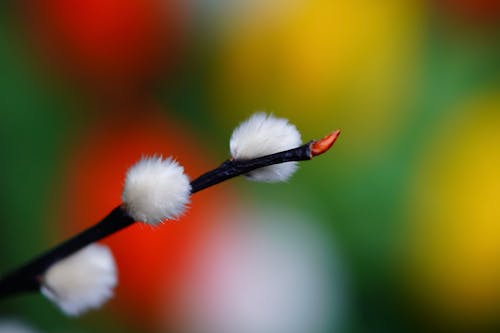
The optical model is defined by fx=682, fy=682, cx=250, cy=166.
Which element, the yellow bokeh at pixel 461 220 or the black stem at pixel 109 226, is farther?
the yellow bokeh at pixel 461 220

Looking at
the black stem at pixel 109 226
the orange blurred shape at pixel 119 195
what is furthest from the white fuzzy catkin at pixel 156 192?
the orange blurred shape at pixel 119 195

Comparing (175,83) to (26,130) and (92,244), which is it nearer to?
(26,130)

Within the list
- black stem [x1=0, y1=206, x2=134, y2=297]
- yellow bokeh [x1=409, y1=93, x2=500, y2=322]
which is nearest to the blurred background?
yellow bokeh [x1=409, y1=93, x2=500, y2=322]

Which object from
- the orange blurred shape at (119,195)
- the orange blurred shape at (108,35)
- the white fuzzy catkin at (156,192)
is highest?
the orange blurred shape at (108,35)

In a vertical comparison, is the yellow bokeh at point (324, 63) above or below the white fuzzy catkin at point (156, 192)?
above

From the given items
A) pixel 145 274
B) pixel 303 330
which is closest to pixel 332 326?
pixel 303 330

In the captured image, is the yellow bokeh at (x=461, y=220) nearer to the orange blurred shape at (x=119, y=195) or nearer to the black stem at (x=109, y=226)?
the orange blurred shape at (x=119, y=195)

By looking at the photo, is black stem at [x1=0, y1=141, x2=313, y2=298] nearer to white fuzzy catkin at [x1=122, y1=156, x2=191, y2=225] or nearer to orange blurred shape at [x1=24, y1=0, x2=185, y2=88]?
white fuzzy catkin at [x1=122, y1=156, x2=191, y2=225]
